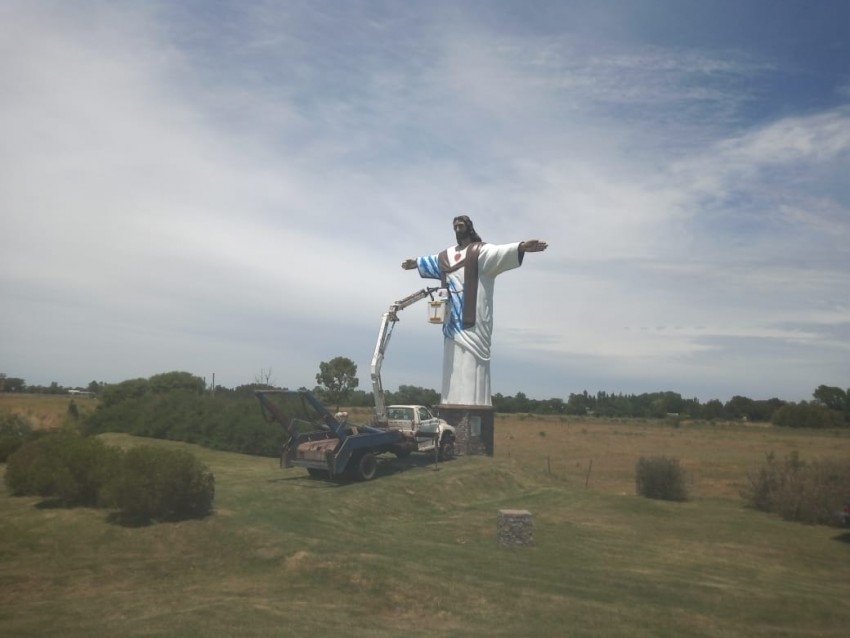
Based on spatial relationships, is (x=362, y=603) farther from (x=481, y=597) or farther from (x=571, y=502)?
(x=571, y=502)

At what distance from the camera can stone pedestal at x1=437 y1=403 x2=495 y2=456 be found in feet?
89.7

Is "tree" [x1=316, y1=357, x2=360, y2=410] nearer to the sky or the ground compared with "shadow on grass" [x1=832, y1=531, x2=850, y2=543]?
nearer to the sky

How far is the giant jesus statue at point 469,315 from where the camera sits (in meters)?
27.8

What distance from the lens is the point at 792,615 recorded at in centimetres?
1164

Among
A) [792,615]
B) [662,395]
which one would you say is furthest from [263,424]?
[662,395]

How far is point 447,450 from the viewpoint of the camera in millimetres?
26188

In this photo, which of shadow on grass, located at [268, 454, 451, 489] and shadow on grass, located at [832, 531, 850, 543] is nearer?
shadow on grass, located at [832, 531, 850, 543]

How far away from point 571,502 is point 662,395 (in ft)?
466

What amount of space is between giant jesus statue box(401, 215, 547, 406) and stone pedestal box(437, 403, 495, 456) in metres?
0.32

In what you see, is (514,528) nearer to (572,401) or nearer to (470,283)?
(470,283)

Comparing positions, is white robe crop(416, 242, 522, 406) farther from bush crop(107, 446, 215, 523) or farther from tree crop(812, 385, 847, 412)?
tree crop(812, 385, 847, 412)

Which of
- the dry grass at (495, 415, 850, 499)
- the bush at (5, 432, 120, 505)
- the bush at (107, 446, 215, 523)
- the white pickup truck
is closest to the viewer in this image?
the bush at (107, 446, 215, 523)

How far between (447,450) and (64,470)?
12.9 metres

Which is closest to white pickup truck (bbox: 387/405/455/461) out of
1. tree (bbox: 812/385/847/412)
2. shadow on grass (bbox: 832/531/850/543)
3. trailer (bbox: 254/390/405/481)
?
trailer (bbox: 254/390/405/481)
